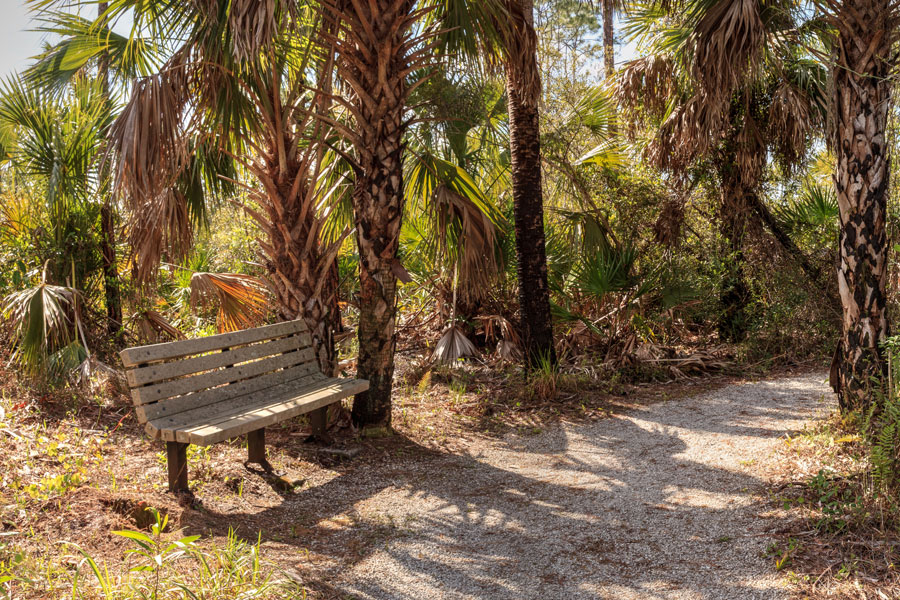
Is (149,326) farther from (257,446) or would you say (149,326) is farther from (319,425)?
(257,446)

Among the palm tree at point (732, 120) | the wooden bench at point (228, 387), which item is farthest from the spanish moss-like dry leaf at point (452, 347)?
the palm tree at point (732, 120)

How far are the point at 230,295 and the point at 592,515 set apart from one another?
4408mm

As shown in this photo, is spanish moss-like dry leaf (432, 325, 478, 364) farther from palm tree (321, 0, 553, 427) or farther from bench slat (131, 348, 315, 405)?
bench slat (131, 348, 315, 405)

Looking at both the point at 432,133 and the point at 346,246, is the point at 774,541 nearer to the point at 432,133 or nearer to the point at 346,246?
the point at 432,133

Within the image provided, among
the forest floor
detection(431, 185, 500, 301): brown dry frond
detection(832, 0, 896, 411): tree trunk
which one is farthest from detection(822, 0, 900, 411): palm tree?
detection(431, 185, 500, 301): brown dry frond

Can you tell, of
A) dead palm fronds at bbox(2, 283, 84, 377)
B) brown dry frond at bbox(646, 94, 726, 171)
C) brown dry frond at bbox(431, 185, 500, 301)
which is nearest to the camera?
dead palm fronds at bbox(2, 283, 84, 377)

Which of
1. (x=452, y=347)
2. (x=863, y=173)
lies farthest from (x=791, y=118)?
(x=452, y=347)

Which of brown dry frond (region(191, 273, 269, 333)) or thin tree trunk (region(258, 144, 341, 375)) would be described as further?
brown dry frond (region(191, 273, 269, 333))

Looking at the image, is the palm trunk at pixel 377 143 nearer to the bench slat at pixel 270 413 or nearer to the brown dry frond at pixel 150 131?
the bench slat at pixel 270 413

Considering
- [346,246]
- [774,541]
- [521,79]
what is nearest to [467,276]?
[521,79]

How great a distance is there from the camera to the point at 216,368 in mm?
4938

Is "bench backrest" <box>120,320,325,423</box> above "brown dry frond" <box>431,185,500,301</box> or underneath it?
underneath

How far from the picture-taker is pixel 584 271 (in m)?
8.30

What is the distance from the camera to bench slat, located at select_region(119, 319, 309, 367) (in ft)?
14.2
